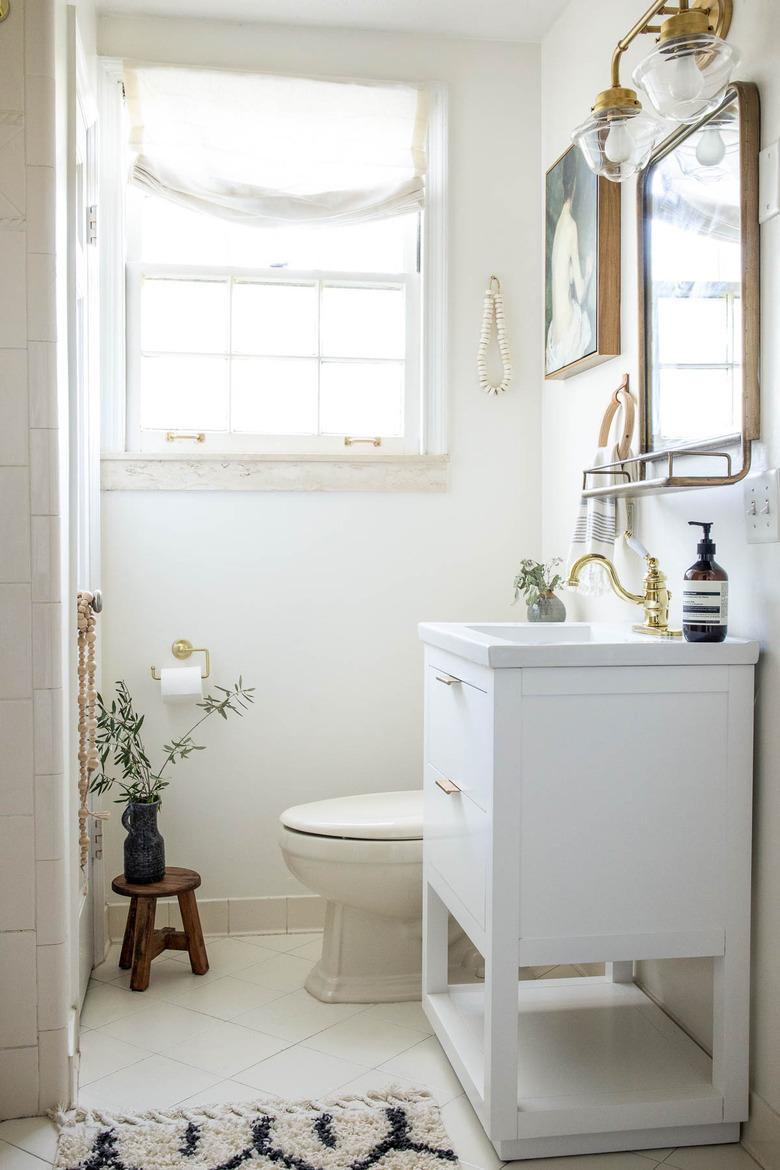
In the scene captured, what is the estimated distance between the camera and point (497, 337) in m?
3.07

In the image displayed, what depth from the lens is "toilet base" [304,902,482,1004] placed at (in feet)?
8.20

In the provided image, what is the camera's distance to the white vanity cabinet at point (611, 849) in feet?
5.87

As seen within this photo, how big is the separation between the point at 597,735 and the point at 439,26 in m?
2.19

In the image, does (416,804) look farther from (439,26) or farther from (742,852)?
→ (439,26)

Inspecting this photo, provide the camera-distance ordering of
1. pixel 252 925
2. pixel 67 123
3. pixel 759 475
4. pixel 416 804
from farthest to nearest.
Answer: pixel 252 925 → pixel 416 804 → pixel 67 123 → pixel 759 475

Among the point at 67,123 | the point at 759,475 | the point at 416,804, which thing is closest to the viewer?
the point at 759,475

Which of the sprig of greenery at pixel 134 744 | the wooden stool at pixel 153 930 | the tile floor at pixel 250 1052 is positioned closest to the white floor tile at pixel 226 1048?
the tile floor at pixel 250 1052

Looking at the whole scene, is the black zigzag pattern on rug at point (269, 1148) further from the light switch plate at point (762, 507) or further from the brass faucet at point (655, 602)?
the light switch plate at point (762, 507)

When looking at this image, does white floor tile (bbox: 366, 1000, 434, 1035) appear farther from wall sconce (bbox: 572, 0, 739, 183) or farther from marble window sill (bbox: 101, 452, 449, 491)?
wall sconce (bbox: 572, 0, 739, 183)

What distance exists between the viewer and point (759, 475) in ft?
5.94

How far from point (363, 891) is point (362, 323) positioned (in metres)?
1.62

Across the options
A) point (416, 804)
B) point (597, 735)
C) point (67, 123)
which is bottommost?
point (416, 804)

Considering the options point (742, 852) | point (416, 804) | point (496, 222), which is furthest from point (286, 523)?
point (742, 852)

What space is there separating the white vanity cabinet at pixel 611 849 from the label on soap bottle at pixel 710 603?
0.05m
